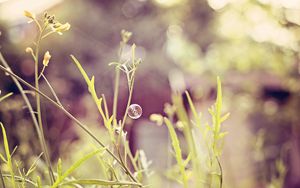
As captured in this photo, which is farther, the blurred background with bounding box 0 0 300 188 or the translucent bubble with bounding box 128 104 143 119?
the blurred background with bounding box 0 0 300 188

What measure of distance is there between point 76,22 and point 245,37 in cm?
240

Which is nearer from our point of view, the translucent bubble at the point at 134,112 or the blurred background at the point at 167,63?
the translucent bubble at the point at 134,112

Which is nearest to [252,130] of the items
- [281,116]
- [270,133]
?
[270,133]

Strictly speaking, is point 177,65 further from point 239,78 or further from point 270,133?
point 270,133

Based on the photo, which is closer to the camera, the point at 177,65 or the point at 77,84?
the point at 77,84

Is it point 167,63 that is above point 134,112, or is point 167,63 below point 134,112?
below

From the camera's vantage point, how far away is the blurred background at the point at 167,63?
529 cm

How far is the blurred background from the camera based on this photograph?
17.4 ft

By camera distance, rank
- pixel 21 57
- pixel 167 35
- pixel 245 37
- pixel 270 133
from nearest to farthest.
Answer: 1. pixel 21 57
2. pixel 245 37
3. pixel 270 133
4. pixel 167 35

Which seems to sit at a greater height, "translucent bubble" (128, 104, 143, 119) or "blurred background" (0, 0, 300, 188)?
"translucent bubble" (128, 104, 143, 119)

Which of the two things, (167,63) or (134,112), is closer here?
(134,112)

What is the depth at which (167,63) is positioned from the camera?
7.77 meters

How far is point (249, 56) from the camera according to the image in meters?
6.83

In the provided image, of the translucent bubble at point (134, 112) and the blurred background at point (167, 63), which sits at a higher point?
the translucent bubble at point (134, 112)
